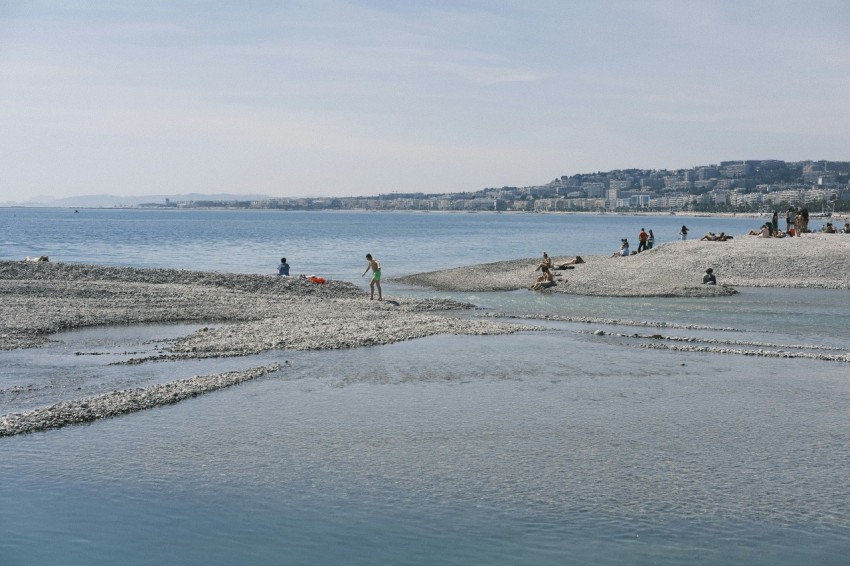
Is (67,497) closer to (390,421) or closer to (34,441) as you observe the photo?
(34,441)

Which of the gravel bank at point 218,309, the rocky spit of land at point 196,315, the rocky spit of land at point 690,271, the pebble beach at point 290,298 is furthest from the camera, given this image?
the rocky spit of land at point 690,271

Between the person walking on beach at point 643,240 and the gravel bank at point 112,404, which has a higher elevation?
the person walking on beach at point 643,240

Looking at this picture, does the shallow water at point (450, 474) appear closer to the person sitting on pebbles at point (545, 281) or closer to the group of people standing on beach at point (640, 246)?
the person sitting on pebbles at point (545, 281)

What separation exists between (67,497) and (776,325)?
93.4 feet

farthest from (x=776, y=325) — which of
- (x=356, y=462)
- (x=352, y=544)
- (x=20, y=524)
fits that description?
(x=20, y=524)

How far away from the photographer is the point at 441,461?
15781mm

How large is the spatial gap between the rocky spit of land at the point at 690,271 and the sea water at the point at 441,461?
1985 centimetres

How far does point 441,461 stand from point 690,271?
3902 cm

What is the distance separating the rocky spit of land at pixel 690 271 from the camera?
4716 cm

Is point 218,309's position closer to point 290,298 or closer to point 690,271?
point 290,298

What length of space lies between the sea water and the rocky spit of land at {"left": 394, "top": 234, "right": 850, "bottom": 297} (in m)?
19.8

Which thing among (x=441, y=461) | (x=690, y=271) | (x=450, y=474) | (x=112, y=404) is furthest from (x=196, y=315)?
(x=690, y=271)

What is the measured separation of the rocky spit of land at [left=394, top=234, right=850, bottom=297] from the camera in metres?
47.2

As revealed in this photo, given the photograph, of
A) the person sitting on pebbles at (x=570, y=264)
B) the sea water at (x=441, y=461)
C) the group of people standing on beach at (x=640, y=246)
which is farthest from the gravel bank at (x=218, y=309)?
the group of people standing on beach at (x=640, y=246)
